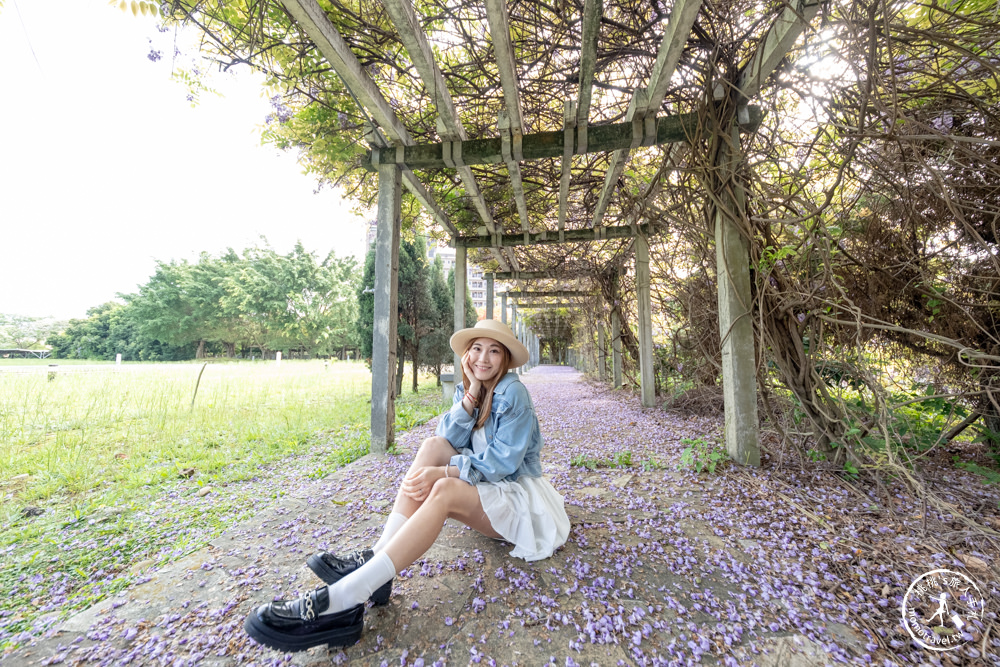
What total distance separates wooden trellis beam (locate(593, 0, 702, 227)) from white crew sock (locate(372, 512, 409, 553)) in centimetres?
325

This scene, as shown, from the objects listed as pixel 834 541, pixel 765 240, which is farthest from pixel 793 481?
pixel 765 240

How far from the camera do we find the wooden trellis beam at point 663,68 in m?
2.29

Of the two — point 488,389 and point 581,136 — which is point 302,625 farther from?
point 581,136

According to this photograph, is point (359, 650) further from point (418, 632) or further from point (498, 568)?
point (498, 568)

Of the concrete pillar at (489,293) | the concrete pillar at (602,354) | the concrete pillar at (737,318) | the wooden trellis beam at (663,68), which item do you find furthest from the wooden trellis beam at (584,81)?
the concrete pillar at (602,354)

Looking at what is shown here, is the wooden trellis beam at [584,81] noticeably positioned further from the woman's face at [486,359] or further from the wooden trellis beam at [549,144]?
the woman's face at [486,359]

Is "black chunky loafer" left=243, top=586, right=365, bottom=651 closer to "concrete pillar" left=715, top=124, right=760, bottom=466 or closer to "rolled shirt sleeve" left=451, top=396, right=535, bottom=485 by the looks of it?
"rolled shirt sleeve" left=451, top=396, right=535, bottom=485

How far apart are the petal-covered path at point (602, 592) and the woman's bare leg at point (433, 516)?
0.92 feet

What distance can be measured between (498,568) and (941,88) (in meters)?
3.83

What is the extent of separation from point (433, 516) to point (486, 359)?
2.68 feet

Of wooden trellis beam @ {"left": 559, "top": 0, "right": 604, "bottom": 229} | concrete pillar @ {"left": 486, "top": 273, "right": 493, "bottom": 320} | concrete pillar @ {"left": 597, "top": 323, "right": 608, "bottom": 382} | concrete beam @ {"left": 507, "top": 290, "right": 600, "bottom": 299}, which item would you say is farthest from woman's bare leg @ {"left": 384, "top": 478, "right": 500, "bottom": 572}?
concrete pillar @ {"left": 597, "top": 323, "right": 608, "bottom": 382}

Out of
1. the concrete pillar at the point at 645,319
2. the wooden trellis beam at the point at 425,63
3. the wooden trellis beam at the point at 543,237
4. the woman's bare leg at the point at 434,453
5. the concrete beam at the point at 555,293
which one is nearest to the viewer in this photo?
the woman's bare leg at the point at 434,453

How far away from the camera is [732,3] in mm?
2547

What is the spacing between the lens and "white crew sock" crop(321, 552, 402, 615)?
1.34 metres
